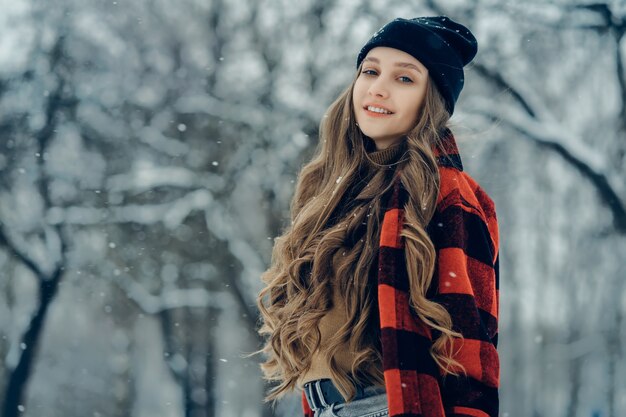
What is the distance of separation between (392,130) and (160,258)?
844 centimetres

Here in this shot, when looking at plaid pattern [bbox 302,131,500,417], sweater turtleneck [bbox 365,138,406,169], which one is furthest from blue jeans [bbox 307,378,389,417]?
sweater turtleneck [bbox 365,138,406,169]

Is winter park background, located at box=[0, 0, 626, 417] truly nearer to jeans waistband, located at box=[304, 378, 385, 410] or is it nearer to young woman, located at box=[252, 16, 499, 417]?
young woman, located at box=[252, 16, 499, 417]

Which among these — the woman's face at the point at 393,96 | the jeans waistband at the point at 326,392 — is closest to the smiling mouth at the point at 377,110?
the woman's face at the point at 393,96

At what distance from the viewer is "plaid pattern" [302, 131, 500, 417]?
193cm

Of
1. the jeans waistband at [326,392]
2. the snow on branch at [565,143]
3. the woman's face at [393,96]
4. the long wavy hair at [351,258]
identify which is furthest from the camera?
the snow on branch at [565,143]

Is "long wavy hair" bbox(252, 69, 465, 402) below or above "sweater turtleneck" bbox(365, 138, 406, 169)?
below

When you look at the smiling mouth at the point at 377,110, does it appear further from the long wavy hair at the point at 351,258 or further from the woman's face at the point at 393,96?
the long wavy hair at the point at 351,258

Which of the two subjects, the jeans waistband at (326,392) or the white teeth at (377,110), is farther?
the white teeth at (377,110)

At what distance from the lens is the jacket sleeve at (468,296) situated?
1930mm

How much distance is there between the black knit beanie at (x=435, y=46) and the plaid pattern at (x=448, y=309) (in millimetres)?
330

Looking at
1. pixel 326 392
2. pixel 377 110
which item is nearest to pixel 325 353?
pixel 326 392

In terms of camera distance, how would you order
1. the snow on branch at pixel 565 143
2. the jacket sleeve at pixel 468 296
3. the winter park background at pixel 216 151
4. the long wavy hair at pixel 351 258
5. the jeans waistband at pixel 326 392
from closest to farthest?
the jacket sleeve at pixel 468 296 → the long wavy hair at pixel 351 258 → the jeans waistband at pixel 326 392 → the snow on branch at pixel 565 143 → the winter park background at pixel 216 151

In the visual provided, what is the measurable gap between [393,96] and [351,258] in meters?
0.56

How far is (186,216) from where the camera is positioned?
10.5 m
